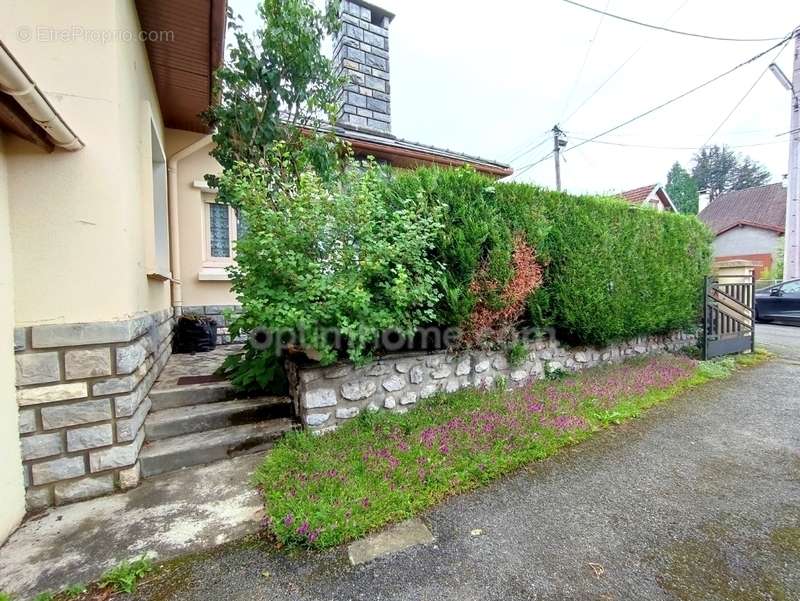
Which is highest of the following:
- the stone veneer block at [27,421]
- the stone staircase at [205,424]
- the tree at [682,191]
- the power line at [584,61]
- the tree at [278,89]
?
the tree at [682,191]

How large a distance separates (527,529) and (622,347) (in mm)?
4280

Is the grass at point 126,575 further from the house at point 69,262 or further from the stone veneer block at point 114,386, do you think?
the stone veneer block at point 114,386

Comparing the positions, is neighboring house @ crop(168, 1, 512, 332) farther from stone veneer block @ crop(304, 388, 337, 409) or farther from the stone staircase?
→ stone veneer block @ crop(304, 388, 337, 409)

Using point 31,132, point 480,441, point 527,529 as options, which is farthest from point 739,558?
point 31,132

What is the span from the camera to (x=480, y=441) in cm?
281

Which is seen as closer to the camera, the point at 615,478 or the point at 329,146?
the point at 615,478

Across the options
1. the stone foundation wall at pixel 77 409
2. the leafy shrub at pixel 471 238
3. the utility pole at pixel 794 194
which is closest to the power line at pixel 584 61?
the utility pole at pixel 794 194

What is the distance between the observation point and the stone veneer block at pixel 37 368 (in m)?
2.04

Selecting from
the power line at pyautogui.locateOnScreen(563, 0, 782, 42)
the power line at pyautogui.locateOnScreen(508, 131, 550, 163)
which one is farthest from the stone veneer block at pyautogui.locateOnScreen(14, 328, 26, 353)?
the power line at pyautogui.locateOnScreen(508, 131, 550, 163)

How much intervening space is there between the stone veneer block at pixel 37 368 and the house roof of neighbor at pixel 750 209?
2656cm

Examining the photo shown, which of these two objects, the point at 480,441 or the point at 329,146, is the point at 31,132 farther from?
the point at 480,441

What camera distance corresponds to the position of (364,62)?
730 centimetres

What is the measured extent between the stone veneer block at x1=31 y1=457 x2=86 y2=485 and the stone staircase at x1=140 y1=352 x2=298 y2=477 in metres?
0.33

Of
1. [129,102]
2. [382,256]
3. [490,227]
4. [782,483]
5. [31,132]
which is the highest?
[129,102]
